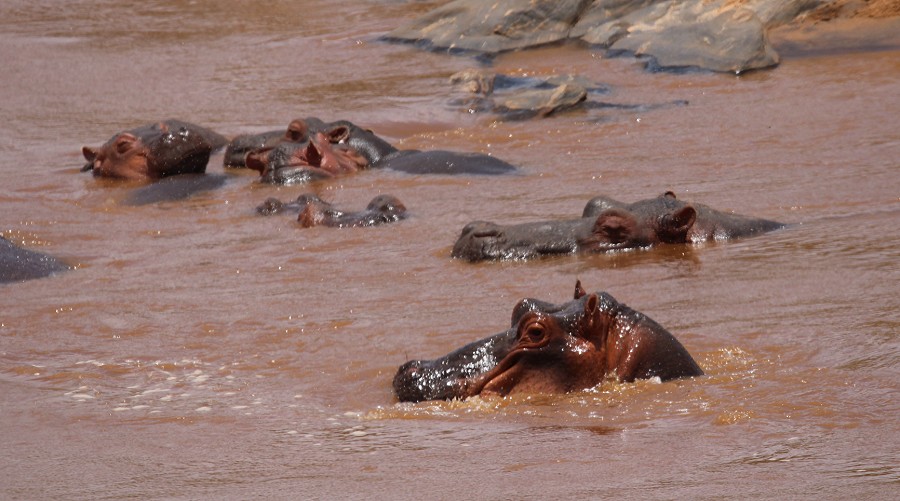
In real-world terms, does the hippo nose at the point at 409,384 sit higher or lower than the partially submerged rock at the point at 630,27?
lower

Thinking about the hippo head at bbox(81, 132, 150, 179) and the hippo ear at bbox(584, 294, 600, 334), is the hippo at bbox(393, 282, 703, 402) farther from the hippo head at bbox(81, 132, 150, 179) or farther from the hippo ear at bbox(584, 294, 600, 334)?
the hippo head at bbox(81, 132, 150, 179)

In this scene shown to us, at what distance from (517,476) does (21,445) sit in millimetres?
1786

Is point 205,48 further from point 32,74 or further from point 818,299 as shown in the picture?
point 818,299

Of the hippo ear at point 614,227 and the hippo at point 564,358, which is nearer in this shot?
the hippo at point 564,358

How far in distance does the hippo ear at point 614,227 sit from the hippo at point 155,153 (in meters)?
4.36

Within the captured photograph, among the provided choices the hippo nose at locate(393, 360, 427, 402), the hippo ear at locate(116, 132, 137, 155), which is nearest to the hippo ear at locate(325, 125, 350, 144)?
the hippo ear at locate(116, 132, 137, 155)

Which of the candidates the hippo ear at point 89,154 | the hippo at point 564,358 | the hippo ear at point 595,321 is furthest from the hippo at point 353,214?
the hippo ear at point 595,321

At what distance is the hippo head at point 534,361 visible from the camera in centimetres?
488

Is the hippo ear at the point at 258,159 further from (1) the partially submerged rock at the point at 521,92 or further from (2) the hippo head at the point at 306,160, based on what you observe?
(1) the partially submerged rock at the point at 521,92

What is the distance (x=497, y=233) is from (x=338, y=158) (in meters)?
3.57

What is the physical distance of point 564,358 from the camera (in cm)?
491

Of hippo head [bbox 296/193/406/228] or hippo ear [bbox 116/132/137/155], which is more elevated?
hippo ear [bbox 116/132/137/155]

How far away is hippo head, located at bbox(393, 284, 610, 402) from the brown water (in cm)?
6

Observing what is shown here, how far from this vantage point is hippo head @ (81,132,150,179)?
1137cm
